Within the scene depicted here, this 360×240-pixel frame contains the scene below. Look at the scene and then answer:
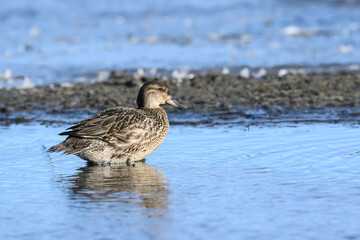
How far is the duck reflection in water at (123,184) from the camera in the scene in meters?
6.76

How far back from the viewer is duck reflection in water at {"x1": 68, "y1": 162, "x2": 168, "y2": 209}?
266 inches

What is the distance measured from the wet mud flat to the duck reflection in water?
3.85m

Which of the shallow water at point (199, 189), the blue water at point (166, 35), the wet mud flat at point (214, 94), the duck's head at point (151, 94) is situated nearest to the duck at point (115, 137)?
the shallow water at point (199, 189)

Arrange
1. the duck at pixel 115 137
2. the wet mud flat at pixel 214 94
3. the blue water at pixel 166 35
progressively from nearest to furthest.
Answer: the duck at pixel 115 137 → the wet mud flat at pixel 214 94 → the blue water at pixel 166 35

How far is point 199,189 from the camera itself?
7008mm

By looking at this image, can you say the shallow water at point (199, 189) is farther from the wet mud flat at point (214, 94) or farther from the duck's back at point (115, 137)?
the wet mud flat at point (214, 94)

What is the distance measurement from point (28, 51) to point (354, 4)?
1254 cm

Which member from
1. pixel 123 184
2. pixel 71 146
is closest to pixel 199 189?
pixel 123 184

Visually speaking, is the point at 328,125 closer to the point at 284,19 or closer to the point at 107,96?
the point at 107,96

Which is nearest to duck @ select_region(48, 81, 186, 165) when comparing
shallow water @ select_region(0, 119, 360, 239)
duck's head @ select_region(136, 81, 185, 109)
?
shallow water @ select_region(0, 119, 360, 239)

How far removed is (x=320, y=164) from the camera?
7.95m

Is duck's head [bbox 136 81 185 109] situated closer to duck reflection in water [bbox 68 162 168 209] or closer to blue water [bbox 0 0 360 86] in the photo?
duck reflection in water [bbox 68 162 168 209]

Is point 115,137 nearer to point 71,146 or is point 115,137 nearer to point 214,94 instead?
point 71,146

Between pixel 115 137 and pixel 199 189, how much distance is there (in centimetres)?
222
